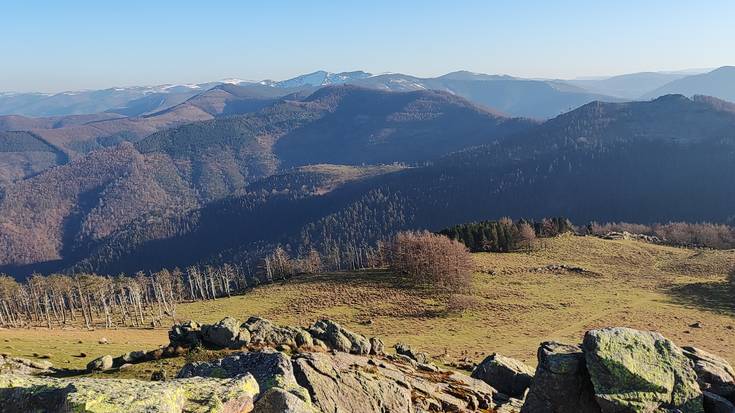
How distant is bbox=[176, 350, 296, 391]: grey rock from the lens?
19.1m

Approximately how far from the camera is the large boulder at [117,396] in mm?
12016

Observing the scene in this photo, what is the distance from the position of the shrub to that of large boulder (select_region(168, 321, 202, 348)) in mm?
60846

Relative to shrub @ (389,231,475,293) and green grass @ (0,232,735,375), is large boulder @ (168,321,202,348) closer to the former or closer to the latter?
green grass @ (0,232,735,375)

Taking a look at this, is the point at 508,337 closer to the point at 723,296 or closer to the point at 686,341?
the point at 686,341

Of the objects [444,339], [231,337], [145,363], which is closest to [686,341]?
[444,339]

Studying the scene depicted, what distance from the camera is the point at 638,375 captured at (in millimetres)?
21594

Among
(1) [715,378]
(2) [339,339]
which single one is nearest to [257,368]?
(2) [339,339]

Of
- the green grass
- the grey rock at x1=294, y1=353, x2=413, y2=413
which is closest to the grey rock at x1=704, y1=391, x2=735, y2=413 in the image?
the grey rock at x1=294, y1=353, x2=413, y2=413

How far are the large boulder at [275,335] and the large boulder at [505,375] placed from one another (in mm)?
13443

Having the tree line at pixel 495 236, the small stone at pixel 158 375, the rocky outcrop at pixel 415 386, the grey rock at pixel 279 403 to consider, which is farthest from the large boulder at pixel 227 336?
the tree line at pixel 495 236

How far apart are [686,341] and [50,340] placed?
78.5 meters

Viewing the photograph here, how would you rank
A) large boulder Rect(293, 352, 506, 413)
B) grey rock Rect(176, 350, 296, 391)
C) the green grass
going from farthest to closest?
the green grass < large boulder Rect(293, 352, 506, 413) < grey rock Rect(176, 350, 296, 391)

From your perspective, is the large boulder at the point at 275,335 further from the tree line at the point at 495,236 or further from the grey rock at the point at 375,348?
the tree line at the point at 495,236

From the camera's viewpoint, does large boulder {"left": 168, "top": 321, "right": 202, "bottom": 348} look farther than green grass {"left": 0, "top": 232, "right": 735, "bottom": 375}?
No
